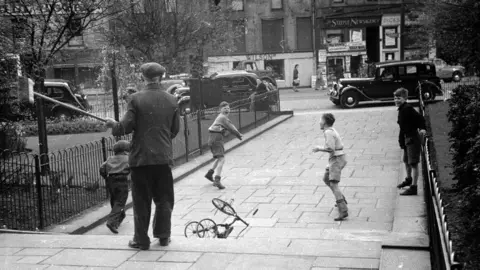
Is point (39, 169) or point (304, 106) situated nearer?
point (39, 169)

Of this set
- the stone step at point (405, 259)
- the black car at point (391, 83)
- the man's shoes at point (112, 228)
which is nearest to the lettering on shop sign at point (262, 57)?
the black car at point (391, 83)

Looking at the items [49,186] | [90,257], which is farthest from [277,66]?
[90,257]

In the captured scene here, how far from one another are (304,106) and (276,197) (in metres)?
18.1

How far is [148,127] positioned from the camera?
19.8ft

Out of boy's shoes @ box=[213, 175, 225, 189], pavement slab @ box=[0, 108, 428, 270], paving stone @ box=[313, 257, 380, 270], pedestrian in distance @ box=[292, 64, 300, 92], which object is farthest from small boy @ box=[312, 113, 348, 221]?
pedestrian in distance @ box=[292, 64, 300, 92]

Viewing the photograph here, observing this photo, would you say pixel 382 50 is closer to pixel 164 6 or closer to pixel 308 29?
pixel 308 29

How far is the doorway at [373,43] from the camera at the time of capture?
45.9 meters

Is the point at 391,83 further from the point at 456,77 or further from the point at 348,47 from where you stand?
the point at 348,47

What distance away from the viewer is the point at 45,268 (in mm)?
5758

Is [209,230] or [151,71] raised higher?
[151,71]

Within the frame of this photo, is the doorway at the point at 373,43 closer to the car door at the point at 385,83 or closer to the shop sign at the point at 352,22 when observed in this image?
the shop sign at the point at 352,22

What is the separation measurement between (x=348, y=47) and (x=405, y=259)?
39483mm

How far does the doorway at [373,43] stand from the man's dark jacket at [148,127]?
41.3m

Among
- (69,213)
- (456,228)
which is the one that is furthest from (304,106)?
(456,228)
